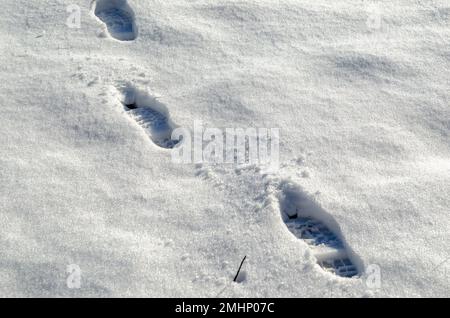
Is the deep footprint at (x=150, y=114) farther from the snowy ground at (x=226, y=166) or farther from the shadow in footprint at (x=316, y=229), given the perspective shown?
the shadow in footprint at (x=316, y=229)

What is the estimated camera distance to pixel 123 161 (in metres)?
2.88

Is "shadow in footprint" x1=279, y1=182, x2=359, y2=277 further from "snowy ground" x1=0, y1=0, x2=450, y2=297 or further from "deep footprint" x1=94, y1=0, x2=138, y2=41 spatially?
"deep footprint" x1=94, y1=0, x2=138, y2=41

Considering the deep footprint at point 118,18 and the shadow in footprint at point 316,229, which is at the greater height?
the deep footprint at point 118,18

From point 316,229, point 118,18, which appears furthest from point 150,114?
point 316,229

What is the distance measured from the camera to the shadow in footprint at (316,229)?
2527 mm

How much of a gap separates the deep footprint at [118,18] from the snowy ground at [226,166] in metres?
0.03

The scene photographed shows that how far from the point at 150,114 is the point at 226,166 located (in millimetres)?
567

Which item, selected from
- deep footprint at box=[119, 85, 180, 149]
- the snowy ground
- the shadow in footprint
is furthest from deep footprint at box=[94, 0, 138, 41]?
the shadow in footprint

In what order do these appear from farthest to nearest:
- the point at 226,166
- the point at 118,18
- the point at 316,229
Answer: the point at 118,18 < the point at 226,166 < the point at 316,229

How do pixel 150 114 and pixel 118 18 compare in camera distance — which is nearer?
pixel 150 114

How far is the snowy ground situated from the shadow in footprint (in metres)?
0.02

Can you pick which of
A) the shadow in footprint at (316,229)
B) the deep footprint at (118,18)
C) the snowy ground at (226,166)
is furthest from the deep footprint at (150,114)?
the shadow in footprint at (316,229)

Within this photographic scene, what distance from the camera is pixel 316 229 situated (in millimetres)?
2658

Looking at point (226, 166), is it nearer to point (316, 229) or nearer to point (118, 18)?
point (316, 229)
